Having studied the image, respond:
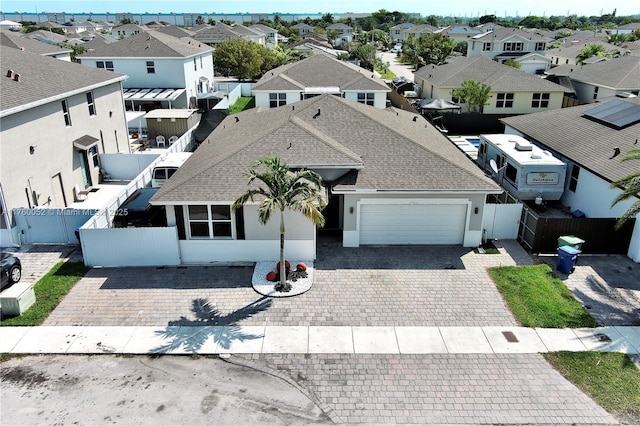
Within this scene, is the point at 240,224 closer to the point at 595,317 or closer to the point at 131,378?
the point at 131,378

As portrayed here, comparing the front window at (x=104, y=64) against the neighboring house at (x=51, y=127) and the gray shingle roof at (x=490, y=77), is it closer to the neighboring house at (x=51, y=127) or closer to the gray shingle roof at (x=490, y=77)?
the neighboring house at (x=51, y=127)

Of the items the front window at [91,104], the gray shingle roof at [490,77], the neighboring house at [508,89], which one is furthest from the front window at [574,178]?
the front window at [91,104]

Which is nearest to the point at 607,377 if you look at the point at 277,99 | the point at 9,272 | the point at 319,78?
the point at 9,272

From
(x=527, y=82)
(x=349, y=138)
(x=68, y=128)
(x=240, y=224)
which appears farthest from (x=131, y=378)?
(x=527, y=82)

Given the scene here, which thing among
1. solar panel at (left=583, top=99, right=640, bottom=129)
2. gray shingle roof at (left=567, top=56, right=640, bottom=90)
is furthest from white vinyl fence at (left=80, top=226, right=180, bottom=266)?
gray shingle roof at (left=567, top=56, right=640, bottom=90)

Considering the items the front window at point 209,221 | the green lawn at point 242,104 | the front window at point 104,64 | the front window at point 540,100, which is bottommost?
the green lawn at point 242,104
